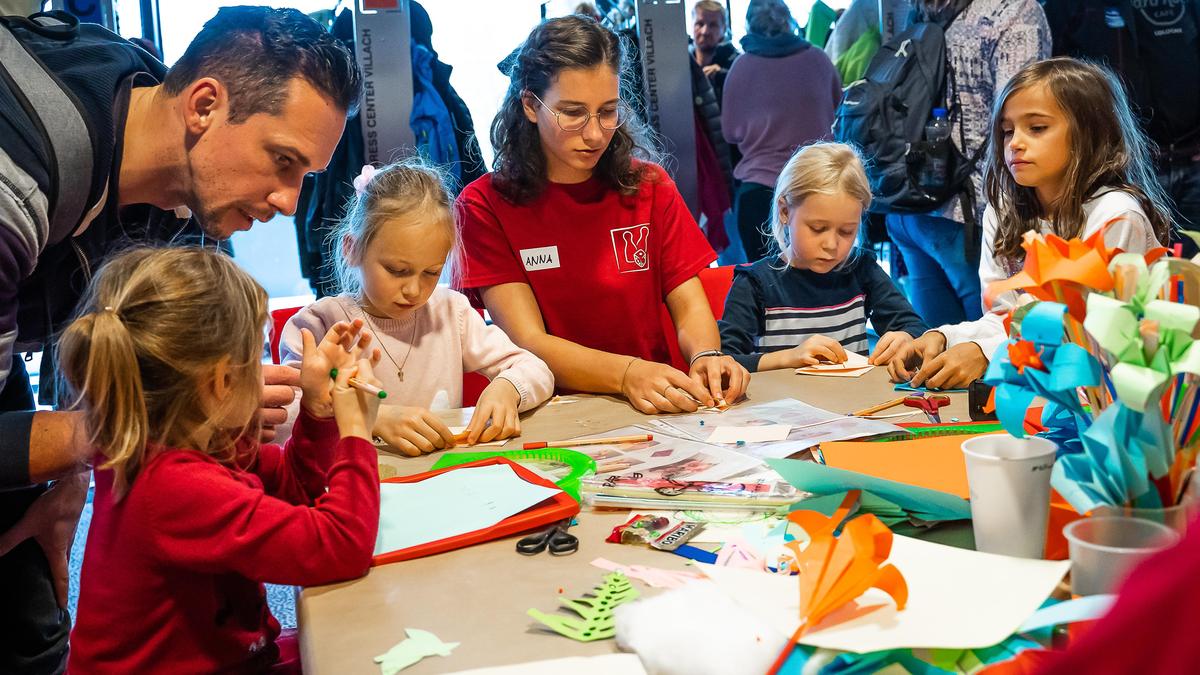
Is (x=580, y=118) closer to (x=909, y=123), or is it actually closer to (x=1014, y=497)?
(x=1014, y=497)

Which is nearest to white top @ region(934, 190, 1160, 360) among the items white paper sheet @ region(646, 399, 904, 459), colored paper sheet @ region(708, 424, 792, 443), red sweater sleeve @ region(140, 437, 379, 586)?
white paper sheet @ region(646, 399, 904, 459)

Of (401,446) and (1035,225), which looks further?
(1035,225)

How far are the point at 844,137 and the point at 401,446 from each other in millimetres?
2573

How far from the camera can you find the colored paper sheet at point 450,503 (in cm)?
111

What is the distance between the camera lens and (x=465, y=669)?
81 cm

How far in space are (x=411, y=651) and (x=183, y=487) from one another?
1.10 feet

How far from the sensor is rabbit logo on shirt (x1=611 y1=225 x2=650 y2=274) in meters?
2.20

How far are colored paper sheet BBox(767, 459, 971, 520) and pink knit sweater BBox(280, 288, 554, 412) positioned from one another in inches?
33.1

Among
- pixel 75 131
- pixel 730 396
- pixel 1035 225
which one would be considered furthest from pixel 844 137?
pixel 75 131

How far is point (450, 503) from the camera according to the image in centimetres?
120

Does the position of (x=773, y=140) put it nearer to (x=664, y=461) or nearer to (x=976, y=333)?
(x=976, y=333)

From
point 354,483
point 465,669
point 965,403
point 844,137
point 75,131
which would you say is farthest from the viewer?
point 844,137

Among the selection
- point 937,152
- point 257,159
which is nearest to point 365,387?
point 257,159

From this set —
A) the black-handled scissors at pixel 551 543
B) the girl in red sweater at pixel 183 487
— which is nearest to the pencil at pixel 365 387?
the girl in red sweater at pixel 183 487
